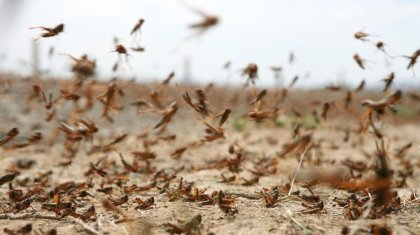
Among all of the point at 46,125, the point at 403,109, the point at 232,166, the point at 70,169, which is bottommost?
the point at 403,109

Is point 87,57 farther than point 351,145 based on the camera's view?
No

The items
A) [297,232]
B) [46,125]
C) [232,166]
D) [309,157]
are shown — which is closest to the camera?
[297,232]

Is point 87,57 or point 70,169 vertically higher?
point 87,57

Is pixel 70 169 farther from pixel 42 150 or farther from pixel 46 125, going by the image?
pixel 46 125

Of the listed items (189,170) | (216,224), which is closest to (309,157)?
(189,170)

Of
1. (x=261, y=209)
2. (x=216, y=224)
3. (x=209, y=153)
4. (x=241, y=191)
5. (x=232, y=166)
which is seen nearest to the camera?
(x=216, y=224)

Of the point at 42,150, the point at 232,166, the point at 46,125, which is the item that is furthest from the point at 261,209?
the point at 46,125

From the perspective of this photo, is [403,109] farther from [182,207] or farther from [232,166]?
[182,207]

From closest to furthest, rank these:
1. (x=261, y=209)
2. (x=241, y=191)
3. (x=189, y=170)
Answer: (x=261, y=209), (x=241, y=191), (x=189, y=170)

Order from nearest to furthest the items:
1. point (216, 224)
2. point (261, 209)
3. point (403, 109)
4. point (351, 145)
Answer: point (216, 224) → point (261, 209) → point (351, 145) → point (403, 109)
